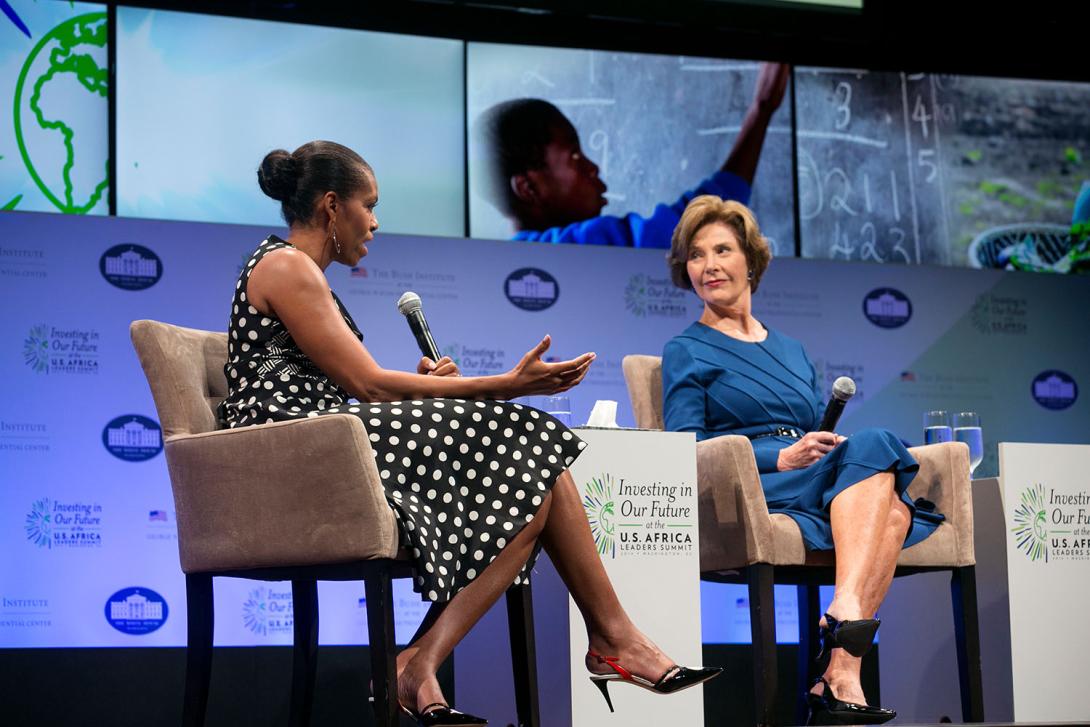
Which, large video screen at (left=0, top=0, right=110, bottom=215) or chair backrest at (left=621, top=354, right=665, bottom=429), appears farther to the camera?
large video screen at (left=0, top=0, right=110, bottom=215)

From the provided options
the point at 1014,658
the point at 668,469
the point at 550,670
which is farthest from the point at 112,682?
the point at 1014,658

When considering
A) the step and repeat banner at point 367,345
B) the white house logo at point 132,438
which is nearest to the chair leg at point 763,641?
the step and repeat banner at point 367,345

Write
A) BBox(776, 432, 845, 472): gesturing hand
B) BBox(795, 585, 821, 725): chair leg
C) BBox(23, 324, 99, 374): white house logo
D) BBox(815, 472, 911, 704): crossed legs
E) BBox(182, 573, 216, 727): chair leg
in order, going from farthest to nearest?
BBox(23, 324, 99, 374): white house logo, BBox(795, 585, 821, 725): chair leg, BBox(776, 432, 845, 472): gesturing hand, BBox(815, 472, 911, 704): crossed legs, BBox(182, 573, 216, 727): chair leg

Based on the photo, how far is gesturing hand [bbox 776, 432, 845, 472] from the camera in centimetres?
353

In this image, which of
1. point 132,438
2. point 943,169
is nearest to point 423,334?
point 132,438

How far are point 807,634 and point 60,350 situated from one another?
2.61 metres

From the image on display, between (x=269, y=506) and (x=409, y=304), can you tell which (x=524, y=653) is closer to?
(x=269, y=506)

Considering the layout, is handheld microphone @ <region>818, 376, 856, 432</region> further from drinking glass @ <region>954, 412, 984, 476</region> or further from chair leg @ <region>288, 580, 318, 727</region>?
chair leg @ <region>288, 580, 318, 727</region>

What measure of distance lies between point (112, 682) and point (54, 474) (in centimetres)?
70

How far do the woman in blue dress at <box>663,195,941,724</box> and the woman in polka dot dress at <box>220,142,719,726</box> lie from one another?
0.65m

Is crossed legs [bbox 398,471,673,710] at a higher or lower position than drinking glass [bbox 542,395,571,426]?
lower

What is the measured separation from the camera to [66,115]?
5.43 m

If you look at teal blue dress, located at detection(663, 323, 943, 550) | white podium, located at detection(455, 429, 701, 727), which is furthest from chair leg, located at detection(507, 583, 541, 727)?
teal blue dress, located at detection(663, 323, 943, 550)

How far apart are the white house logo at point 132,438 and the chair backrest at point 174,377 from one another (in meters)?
1.54
